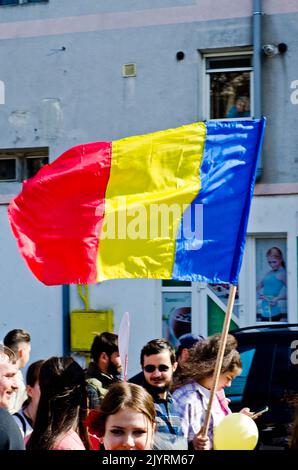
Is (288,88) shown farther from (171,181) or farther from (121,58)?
(171,181)

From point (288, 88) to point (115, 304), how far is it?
12.7 feet

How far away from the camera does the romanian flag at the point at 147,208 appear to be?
5.87m

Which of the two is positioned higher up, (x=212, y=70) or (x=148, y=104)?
(x=212, y=70)

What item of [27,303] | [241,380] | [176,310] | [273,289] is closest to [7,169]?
[27,303]

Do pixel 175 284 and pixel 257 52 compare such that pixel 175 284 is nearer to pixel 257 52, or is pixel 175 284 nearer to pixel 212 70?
pixel 212 70

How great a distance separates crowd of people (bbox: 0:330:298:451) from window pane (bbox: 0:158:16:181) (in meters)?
7.85

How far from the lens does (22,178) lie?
1470 cm

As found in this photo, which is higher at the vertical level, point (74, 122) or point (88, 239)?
point (74, 122)

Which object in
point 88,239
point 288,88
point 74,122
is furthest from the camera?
point 74,122

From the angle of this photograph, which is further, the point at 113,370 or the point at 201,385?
the point at 113,370

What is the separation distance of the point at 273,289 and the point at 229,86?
9.68 feet

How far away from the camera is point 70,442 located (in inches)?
173

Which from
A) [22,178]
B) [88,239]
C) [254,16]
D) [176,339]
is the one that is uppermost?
[254,16]

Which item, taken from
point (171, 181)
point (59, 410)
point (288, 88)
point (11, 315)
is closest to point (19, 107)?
point (11, 315)
